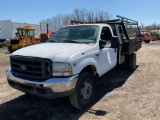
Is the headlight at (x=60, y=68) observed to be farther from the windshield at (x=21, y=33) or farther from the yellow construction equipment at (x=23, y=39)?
the windshield at (x=21, y=33)

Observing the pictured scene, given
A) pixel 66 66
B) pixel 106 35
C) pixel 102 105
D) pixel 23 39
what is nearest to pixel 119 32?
pixel 106 35

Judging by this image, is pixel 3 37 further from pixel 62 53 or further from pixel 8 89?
pixel 62 53

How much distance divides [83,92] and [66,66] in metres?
0.96

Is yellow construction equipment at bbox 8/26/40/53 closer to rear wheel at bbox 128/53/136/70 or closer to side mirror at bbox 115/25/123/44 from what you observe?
rear wheel at bbox 128/53/136/70

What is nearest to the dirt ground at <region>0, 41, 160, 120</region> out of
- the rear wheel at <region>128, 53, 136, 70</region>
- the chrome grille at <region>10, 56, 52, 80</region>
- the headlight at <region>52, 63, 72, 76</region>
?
the chrome grille at <region>10, 56, 52, 80</region>

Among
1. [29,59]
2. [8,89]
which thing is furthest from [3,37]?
[29,59]

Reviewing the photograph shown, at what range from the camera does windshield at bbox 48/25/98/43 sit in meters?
5.46

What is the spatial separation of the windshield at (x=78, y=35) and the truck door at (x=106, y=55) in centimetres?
33

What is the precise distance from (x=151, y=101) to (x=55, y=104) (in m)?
2.44

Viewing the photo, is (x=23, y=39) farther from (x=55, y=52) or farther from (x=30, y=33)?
(x=55, y=52)

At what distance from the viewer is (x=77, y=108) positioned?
4.68 meters

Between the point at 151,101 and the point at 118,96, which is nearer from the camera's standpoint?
the point at 151,101

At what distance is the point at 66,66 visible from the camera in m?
4.09

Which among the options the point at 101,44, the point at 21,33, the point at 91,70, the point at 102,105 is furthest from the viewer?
the point at 21,33
